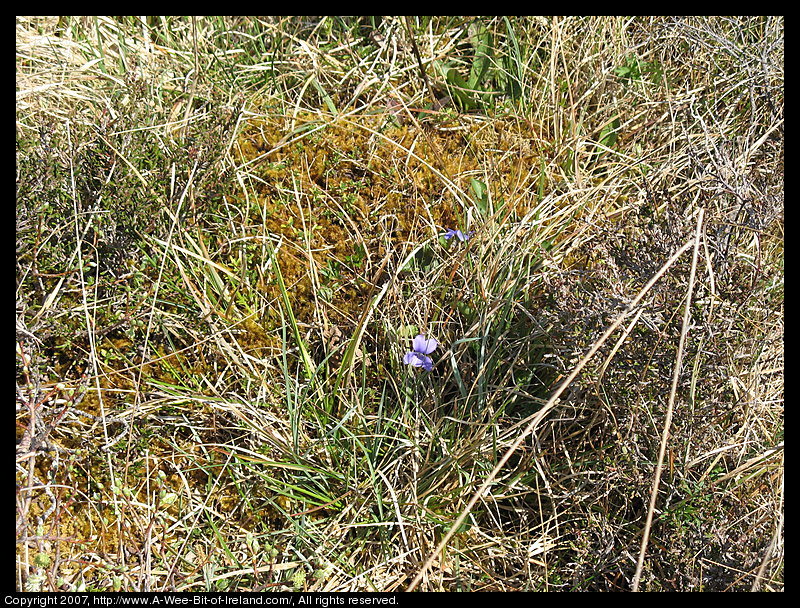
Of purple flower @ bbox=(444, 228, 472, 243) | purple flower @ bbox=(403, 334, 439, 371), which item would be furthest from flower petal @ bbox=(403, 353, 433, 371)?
purple flower @ bbox=(444, 228, 472, 243)

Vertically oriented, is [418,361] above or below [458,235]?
below

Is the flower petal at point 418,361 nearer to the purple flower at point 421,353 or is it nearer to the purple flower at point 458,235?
the purple flower at point 421,353

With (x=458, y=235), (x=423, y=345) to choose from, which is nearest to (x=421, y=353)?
(x=423, y=345)

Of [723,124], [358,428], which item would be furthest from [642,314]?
[723,124]

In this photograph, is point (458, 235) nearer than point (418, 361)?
No

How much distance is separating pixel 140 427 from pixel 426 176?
4.43 feet

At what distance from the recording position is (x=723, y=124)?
8.38 ft

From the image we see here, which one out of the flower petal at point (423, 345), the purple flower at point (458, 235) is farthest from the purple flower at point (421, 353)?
the purple flower at point (458, 235)

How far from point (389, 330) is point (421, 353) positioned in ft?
→ 0.39

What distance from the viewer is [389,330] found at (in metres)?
1.98

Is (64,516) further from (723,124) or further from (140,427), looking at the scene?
(723,124)

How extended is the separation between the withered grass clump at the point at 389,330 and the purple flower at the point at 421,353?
0.06m

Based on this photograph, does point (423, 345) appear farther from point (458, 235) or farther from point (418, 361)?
point (458, 235)

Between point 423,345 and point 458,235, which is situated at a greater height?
point 458,235
